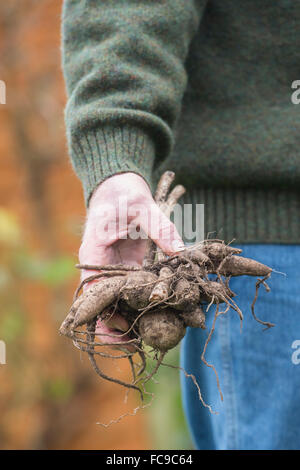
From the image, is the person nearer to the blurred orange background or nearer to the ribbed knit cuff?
the ribbed knit cuff

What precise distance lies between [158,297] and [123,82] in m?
0.38

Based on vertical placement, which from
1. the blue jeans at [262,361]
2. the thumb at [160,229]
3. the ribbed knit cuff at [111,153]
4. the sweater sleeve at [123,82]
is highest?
the sweater sleeve at [123,82]

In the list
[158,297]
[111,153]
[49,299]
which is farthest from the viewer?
[49,299]

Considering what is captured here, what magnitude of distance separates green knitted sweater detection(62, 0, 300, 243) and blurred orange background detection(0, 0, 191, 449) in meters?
1.29

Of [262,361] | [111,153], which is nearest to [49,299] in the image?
[262,361]

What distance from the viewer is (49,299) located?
121 inches

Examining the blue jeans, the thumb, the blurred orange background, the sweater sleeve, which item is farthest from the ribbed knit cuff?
the blurred orange background

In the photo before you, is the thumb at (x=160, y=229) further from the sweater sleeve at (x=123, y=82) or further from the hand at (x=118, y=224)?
the sweater sleeve at (x=123, y=82)

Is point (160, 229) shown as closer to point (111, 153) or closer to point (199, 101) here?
point (111, 153)

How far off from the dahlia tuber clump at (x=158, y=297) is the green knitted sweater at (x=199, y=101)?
0.16 meters

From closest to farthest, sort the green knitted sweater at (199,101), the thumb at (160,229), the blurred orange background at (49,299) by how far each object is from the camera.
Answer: the thumb at (160,229)
the green knitted sweater at (199,101)
the blurred orange background at (49,299)

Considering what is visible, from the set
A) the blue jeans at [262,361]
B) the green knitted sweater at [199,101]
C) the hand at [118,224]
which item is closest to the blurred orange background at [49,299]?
the blue jeans at [262,361]

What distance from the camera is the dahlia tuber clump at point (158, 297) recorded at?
35.7 inches

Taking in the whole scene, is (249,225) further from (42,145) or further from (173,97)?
(42,145)
